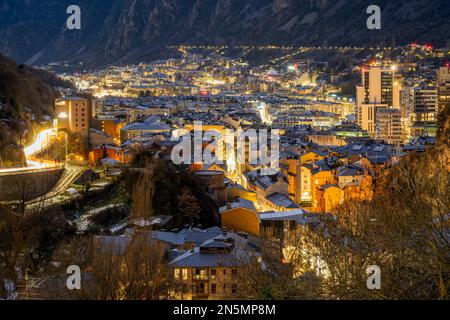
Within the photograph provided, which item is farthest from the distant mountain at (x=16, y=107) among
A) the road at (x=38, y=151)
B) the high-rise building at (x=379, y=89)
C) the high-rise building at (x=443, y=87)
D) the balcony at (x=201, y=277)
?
the high-rise building at (x=379, y=89)

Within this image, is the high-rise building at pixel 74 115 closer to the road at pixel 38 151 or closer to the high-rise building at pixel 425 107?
the road at pixel 38 151

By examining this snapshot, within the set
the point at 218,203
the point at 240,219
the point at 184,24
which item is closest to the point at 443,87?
the point at 218,203

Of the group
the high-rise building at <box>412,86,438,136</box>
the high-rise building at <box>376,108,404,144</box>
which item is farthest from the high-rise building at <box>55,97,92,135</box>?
the high-rise building at <box>412,86,438,136</box>

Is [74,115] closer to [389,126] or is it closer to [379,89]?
[389,126]

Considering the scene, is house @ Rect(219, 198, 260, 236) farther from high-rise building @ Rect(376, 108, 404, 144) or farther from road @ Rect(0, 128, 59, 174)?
high-rise building @ Rect(376, 108, 404, 144)
